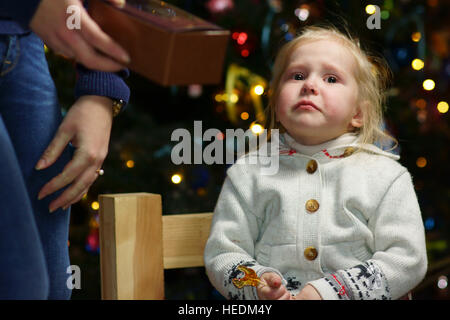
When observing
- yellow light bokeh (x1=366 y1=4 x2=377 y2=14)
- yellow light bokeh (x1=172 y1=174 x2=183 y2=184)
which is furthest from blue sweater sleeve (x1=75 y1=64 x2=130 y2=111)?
yellow light bokeh (x1=366 y1=4 x2=377 y2=14)

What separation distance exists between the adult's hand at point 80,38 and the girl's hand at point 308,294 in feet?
1.42

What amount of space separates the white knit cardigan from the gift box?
40 centimetres

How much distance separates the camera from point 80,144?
0.79 meters

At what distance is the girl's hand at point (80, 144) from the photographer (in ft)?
2.56

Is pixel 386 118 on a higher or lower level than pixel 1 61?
lower

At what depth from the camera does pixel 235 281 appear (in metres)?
0.91

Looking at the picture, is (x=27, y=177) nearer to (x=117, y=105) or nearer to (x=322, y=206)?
(x=117, y=105)

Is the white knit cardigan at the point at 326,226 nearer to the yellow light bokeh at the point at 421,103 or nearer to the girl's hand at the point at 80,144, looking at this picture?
the girl's hand at the point at 80,144

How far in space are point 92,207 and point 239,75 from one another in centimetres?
53

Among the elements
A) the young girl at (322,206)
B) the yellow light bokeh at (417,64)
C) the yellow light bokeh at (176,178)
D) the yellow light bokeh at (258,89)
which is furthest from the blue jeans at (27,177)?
Result: the yellow light bokeh at (417,64)

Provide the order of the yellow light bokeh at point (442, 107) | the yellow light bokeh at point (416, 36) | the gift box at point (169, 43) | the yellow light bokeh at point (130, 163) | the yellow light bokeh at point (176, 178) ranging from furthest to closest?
the yellow light bokeh at point (442, 107)
the yellow light bokeh at point (416, 36)
the yellow light bokeh at point (130, 163)
the yellow light bokeh at point (176, 178)
the gift box at point (169, 43)
